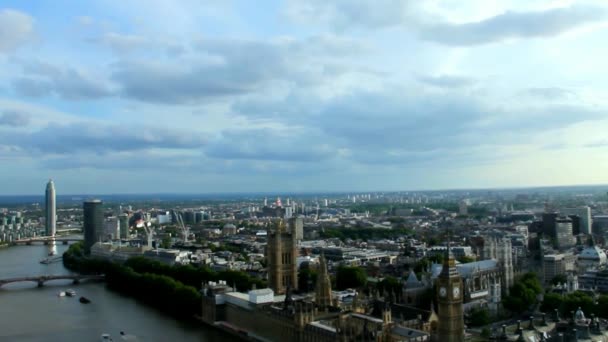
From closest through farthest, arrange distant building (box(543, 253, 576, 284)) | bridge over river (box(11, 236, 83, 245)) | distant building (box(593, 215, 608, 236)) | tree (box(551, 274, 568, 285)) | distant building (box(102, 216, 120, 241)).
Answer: tree (box(551, 274, 568, 285)) < distant building (box(543, 253, 576, 284)) < distant building (box(593, 215, 608, 236)) < distant building (box(102, 216, 120, 241)) < bridge over river (box(11, 236, 83, 245))

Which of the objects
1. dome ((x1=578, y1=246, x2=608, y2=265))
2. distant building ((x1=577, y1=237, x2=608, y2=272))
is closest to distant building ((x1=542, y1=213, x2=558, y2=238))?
dome ((x1=578, y1=246, x2=608, y2=265))

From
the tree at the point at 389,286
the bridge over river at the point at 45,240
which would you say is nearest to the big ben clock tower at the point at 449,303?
the tree at the point at 389,286

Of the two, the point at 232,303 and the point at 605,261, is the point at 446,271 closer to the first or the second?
the point at 232,303

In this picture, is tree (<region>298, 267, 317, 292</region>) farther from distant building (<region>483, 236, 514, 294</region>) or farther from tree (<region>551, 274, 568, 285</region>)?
tree (<region>551, 274, 568, 285</region>)

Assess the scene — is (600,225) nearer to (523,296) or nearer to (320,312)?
(523,296)

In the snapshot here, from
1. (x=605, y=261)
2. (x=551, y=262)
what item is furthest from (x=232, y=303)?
(x=605, y=261)

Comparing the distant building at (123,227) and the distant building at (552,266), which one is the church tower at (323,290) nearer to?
the distant building at (552,266)
